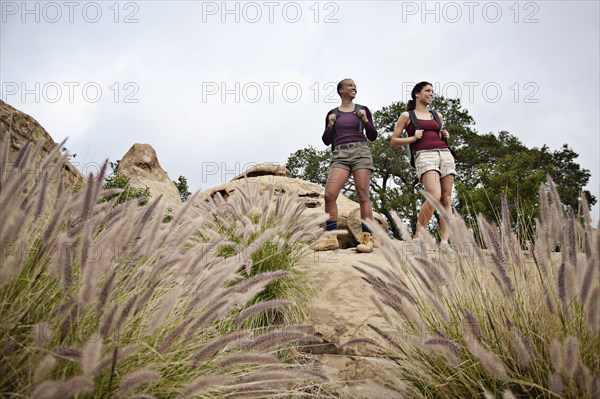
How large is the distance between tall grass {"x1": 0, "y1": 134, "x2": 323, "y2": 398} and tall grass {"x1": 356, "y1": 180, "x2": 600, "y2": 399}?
19.2 inches

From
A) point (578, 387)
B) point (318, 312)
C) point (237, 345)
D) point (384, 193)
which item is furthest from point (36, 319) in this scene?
point (384, 193)

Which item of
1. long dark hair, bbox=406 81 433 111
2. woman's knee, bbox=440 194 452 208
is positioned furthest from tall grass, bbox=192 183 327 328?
long dark hair, bbox=406 81 433 111

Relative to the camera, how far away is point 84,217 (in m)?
1.46

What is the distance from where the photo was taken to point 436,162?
5270 mm

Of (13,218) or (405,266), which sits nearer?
(13,218)

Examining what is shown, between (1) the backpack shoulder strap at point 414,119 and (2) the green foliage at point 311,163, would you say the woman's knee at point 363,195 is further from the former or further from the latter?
(2) the green foliage at point 311,163

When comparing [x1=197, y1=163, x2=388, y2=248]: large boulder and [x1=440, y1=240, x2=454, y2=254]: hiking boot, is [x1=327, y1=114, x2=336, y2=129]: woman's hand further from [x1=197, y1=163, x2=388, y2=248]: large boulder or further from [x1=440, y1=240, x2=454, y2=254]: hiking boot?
[x1=440, y1=240, x2=454, y2=254]: hiking boot

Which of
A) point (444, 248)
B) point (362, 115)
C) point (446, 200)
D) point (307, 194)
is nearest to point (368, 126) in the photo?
point (362, 115)

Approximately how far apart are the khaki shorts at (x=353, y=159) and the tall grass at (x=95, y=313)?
4047 millimetres

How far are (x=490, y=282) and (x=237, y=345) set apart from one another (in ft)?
3.72

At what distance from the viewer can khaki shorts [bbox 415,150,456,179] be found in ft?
17.3

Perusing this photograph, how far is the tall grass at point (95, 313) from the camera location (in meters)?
1.17

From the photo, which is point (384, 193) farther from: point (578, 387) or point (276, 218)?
point (578, 387)

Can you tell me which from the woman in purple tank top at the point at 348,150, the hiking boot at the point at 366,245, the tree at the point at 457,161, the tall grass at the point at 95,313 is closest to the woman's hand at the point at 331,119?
the woman in purple tank top at the point at 348,150
